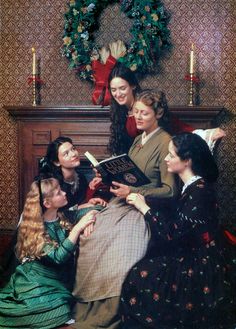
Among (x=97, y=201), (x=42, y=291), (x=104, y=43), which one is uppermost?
(x=104, y=43)

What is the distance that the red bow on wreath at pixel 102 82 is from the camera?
9.82 feet

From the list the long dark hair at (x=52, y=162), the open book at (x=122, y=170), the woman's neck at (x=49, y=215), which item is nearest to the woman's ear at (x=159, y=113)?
the open book at (x=122, y=170)

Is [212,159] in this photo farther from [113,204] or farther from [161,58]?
[161,58]

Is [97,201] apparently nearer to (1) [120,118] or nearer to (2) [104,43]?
(1) [120,118]

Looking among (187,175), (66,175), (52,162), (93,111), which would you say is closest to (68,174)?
(66,175)

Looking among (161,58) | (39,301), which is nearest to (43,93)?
(161,58)

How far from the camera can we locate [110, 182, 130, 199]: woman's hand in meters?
2.56

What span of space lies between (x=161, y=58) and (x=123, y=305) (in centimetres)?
188

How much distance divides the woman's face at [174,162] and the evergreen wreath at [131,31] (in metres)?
1.03

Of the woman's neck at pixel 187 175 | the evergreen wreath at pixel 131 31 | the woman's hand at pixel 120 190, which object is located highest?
the evergreen wreath at pixel 131 31

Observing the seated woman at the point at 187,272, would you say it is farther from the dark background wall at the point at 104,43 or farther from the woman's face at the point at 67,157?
the dark background wall at the point at 104,43

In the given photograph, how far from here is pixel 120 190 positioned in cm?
258

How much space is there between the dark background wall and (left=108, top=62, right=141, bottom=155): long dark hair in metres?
0.66

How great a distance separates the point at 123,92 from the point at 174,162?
59cm
